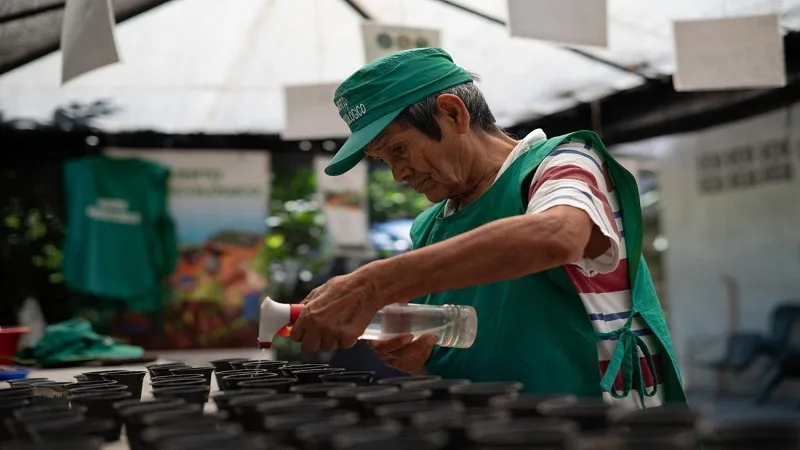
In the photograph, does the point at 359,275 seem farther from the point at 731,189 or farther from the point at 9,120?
the point at 731,189

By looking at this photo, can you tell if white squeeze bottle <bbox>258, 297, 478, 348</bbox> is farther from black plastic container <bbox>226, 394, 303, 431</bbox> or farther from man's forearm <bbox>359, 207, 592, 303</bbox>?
black plastic container <bbox>226, 394, 303, 431</bbox>

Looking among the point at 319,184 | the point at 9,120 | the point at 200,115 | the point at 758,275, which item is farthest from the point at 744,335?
the point at 9,120

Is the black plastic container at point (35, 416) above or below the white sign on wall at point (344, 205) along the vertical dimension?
below

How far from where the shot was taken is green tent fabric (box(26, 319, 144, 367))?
358 centimetres

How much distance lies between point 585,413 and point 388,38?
9.33 ft

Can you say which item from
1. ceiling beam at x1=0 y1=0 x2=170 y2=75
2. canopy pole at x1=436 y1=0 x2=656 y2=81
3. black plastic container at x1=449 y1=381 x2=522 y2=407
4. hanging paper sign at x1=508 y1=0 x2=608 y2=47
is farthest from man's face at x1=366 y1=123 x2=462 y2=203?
ceiling beam at x1=0 y1=0 x2=170 y2=75

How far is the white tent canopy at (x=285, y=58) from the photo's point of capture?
412 cm

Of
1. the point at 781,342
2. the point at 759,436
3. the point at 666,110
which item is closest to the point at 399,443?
the point at 759,436

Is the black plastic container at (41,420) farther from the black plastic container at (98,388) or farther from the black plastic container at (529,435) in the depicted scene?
the black plastic container at (529,435)

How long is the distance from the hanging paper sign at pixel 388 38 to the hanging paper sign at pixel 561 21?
811 mm

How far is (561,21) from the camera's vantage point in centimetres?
298

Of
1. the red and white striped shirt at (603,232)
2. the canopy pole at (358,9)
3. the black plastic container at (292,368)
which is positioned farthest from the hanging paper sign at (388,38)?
the black plastic container at (292,368)

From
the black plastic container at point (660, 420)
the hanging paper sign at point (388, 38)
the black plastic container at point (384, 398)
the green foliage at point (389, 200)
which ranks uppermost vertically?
the hanging paper sign at point (388, 38)

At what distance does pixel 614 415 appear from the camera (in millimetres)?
1062
